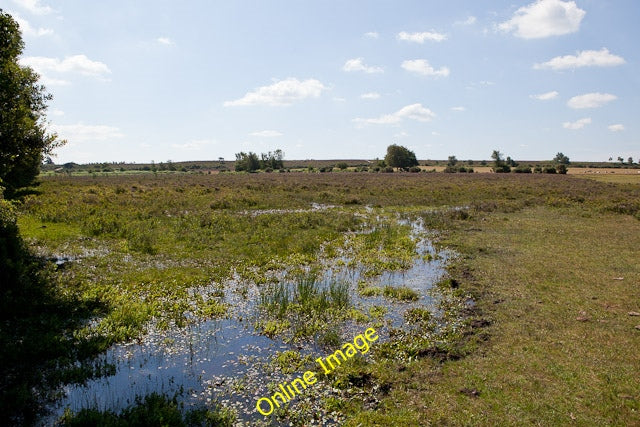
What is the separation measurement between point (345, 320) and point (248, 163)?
128m

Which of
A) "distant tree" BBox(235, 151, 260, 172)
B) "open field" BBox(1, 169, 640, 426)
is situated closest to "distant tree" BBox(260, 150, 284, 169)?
"distant tree" BBox(235, 151, 260, 172)

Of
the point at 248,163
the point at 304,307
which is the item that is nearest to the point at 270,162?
the point at 248,163

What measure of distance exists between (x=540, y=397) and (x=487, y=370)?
4.31 feet

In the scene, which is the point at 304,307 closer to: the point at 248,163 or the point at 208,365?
the point at 208,365

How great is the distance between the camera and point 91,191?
149 feet

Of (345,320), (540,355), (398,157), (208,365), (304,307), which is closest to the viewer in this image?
(208,365)

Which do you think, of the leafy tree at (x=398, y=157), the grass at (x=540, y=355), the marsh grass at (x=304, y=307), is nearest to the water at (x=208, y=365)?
the marsh grass at (x=304, y=307)

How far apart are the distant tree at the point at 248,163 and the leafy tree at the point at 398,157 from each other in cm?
4714

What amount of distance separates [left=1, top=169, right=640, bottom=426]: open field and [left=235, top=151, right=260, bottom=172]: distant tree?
361 feet

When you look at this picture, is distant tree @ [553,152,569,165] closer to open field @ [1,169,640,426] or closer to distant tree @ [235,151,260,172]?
distant tree @ [235,151,260,172]

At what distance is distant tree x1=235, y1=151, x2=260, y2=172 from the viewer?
135 m

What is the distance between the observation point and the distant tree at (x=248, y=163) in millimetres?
135375

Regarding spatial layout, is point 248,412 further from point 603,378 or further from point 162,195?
point 162,195

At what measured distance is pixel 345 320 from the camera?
499 inches
